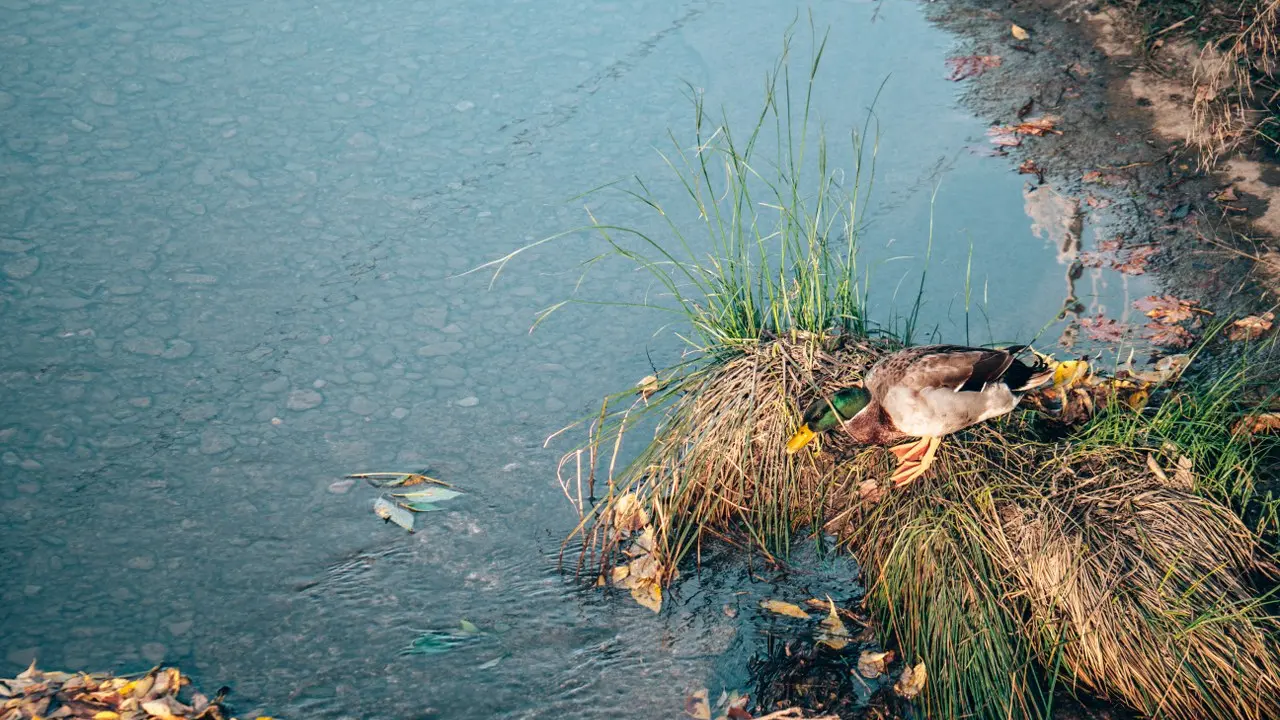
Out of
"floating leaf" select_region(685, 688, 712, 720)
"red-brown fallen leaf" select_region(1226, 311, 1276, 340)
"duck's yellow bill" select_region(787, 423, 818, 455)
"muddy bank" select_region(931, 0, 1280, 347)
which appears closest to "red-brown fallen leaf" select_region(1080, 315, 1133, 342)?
"muddy bank" select_region(931, 0, 1280, 347)

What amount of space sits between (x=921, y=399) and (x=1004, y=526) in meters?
0.44

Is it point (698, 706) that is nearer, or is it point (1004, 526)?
point (698, 706)

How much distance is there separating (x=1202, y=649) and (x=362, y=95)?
4.37 meters

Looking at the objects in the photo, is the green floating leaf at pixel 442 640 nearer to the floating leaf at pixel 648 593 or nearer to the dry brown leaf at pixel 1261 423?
the floating leaf at pixel 648 593

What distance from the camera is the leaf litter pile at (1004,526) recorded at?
113 inches

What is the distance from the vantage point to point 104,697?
2.80 meters

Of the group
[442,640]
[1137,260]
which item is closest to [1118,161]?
[1137,260]

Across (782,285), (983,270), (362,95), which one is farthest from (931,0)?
(782,285)

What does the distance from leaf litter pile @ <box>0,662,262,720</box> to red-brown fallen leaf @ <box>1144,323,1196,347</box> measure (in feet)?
11.4

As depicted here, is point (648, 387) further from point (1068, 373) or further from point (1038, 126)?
point (1038, 126)

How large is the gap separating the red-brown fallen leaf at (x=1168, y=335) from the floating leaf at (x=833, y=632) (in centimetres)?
193

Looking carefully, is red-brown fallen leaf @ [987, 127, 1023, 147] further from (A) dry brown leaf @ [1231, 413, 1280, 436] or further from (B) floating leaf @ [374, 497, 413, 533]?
(B) floating leaf @ [374, 497, 413, 533]

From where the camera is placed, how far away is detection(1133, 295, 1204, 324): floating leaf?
14.2 ft

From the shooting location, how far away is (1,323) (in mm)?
4086
